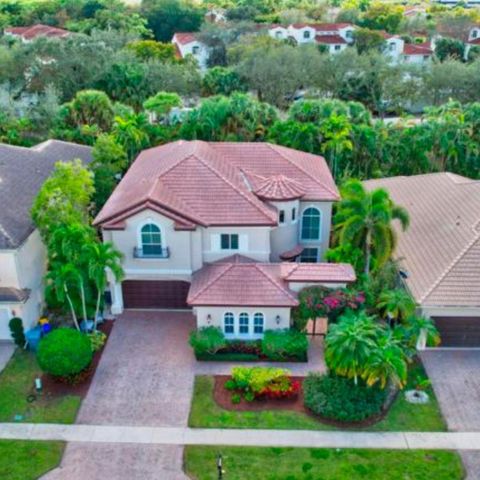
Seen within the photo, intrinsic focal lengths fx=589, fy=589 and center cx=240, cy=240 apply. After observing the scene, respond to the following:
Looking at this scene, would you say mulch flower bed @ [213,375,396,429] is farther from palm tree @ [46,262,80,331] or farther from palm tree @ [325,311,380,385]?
palm tree @ [46,262,80,331]

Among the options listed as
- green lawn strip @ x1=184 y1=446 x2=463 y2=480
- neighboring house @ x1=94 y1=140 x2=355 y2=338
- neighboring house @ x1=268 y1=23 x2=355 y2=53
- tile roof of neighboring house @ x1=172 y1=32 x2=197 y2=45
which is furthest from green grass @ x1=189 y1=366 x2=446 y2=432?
neighboring house @ x1=268 y1=23 x2=355 y2=53

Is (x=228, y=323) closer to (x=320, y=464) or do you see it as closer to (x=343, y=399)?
(x=343, y=399)

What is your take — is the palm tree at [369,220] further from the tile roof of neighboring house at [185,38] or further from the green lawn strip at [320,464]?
the tile roof of neighboring house at [185,38]

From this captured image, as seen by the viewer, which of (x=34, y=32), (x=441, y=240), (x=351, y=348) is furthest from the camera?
(x=34, y=32)

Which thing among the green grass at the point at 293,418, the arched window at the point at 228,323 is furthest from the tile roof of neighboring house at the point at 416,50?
the green grass at the point at 293,418

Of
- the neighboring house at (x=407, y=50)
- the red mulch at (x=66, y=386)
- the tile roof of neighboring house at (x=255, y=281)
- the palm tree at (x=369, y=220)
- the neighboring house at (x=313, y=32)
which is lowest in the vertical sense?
the red mulch at (x=66, y=386)

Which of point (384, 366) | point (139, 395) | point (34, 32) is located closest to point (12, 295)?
point (139, 395)
